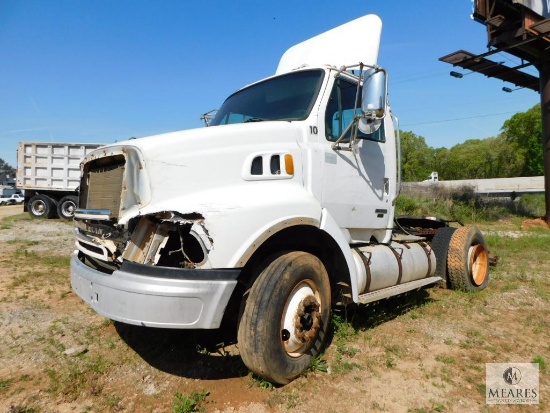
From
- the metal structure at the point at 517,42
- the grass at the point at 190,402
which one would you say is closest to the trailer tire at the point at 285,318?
the grass at the point at 190,402

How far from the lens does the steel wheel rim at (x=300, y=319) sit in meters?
2.99

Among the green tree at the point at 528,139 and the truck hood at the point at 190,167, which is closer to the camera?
the truck hood at the point at 190,167

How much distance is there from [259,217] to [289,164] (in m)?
0.71

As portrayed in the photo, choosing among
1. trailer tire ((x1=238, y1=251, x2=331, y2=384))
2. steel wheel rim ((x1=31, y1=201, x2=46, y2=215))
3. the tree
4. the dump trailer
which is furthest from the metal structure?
the tree

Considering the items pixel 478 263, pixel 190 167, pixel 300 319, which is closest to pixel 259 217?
pixel 190 167

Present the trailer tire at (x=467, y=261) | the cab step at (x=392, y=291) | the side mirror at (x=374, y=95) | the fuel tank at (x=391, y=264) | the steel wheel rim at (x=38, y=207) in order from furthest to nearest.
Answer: the steel wheel rim at (x=38, y=207)
the trailer tire at (x=467, y=261)
the fuel tank at (x=391, y=264)
the cab step at (x=392, y=291)
the side mirror at (x=374, y=95)

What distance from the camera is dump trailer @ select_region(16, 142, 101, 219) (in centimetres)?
1586

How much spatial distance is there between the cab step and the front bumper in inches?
61.5

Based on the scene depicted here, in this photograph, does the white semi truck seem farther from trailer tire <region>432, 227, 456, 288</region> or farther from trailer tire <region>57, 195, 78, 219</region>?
trailer tire <region>57, 195, 78, 219</region>

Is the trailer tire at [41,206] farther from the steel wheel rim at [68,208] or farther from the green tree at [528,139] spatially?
the green tree at [528,139]

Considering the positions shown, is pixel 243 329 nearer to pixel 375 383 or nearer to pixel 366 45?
pixel 375 383

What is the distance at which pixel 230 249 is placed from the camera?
262 centimetres

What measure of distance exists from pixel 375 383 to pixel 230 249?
1635 mm

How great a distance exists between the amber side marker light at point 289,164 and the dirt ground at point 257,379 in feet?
5.49
